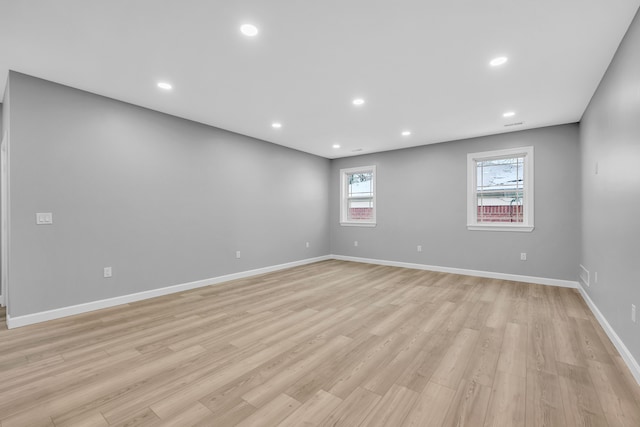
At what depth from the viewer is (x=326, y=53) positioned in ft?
8.35

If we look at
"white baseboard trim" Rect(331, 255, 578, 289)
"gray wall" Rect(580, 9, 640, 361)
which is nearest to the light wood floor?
"gray wall" Rect(580, 9, 640, 361)

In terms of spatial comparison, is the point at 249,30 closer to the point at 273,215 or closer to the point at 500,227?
the point at 273,215

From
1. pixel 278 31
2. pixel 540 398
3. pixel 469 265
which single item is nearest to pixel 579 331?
pixel 540 398

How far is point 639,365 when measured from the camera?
6.29 ft

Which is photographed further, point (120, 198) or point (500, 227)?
point (500, 227)

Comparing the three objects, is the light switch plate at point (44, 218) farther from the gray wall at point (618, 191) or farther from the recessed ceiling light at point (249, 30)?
the gray wall at point (618, 191)

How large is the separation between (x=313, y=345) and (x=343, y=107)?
300cm

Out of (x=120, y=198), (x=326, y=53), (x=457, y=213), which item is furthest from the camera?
(x=457, y=213)

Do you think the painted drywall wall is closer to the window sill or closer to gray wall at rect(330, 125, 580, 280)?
gray wall at rect(330, 125, 580, 280)

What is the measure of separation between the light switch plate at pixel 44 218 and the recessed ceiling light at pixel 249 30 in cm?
291

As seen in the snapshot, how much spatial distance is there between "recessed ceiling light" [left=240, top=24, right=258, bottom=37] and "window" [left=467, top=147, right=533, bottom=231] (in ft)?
15.0

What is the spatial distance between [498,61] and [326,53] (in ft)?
5.39

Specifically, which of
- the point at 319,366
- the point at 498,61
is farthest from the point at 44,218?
the point at 498,61

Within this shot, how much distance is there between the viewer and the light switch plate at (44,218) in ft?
9.90
